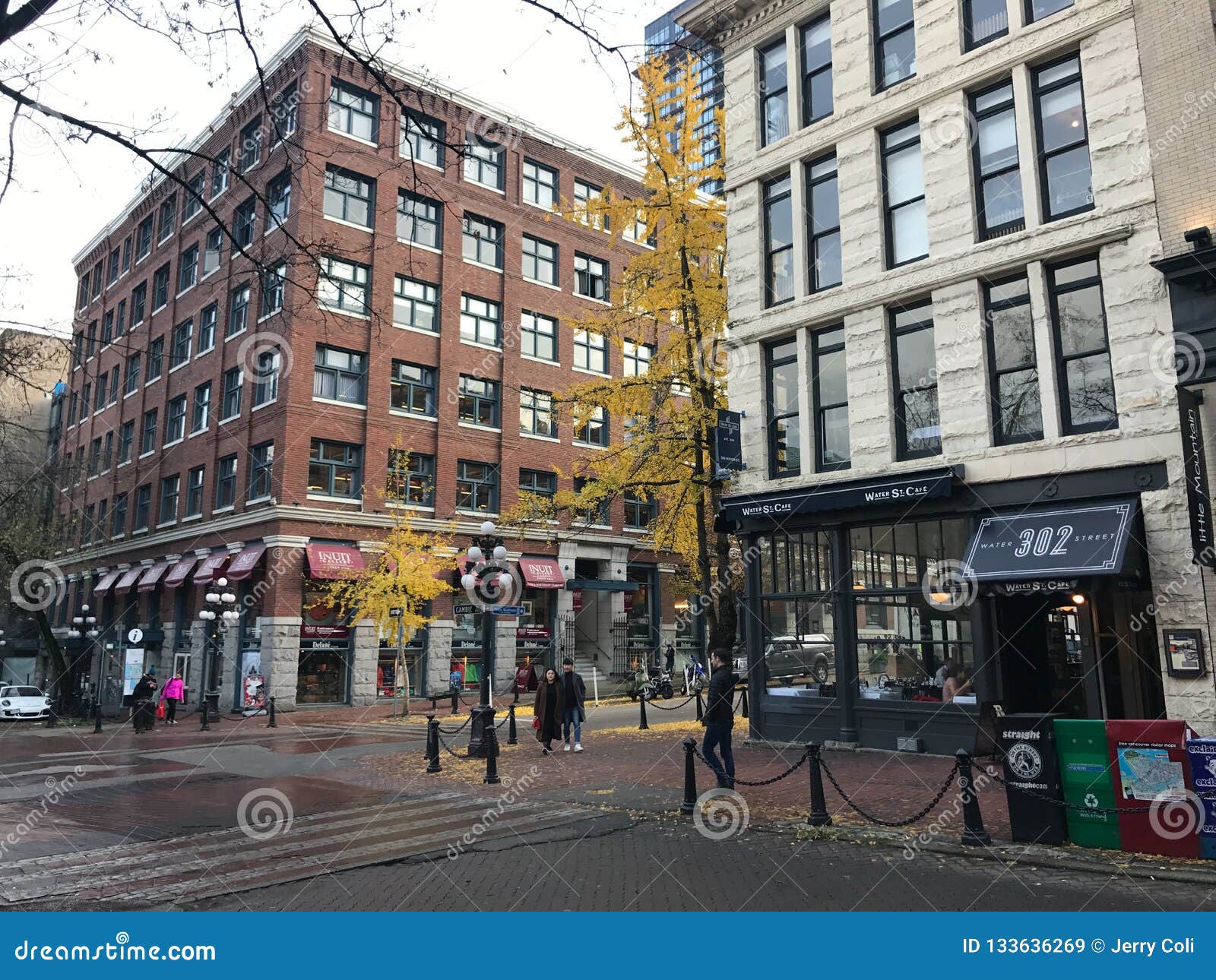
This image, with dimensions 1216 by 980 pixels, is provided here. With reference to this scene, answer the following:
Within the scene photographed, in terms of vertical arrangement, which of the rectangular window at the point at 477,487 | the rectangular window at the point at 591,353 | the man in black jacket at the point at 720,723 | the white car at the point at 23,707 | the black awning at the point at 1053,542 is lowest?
the white car at the point at 23,707

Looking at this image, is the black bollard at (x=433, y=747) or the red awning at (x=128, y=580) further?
the red awning at (x=128, y=580)

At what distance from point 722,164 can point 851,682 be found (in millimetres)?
11204

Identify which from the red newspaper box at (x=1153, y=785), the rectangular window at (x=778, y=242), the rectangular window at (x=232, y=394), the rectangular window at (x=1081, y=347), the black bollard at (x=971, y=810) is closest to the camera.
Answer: the red newspaper box at (x=1153, y=785)

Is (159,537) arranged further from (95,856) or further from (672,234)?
(95,856)

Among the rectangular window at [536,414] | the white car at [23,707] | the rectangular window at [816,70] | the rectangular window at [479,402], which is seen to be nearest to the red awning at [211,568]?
the white car at [23,707]

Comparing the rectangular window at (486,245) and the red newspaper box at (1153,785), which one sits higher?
the rectangular window at (486,245)

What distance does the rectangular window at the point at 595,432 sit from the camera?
40969 millimetres

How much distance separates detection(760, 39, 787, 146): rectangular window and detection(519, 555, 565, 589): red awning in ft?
71.9

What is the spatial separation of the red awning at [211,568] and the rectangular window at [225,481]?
2.03 metres

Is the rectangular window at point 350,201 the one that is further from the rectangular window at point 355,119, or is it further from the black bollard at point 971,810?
the black bollard at point 971,810

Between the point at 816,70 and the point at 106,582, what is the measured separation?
39803 millimetres

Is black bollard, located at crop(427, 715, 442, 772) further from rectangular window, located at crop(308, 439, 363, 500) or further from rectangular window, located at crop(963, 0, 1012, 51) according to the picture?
rectangular window, located at crop(308, 439, 363, 500)

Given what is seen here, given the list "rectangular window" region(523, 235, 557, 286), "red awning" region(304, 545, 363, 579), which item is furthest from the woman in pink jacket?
"rectangular window" region(523, 235, 557, 286)

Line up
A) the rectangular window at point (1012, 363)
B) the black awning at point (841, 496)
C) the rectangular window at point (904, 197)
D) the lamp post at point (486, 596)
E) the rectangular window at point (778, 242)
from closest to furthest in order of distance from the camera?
the rectangular window at point (1012, 363), the black awning at point (841, 496), the rectangular window at point (904, 197), the lamp post at point (486, 596), the rectangular window at point (778, 242)
